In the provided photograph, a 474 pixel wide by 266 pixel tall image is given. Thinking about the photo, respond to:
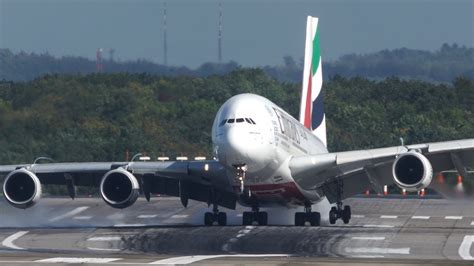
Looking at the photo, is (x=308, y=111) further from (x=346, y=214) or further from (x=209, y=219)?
(x=209, y=219)

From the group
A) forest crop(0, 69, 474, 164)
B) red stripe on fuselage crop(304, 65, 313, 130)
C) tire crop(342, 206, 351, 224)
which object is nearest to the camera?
tire crop(342, 206, 351, 224)

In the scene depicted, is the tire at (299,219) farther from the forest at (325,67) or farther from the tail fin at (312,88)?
the forest at (325,67)

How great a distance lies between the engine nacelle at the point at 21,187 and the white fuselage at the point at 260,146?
19.0 feet

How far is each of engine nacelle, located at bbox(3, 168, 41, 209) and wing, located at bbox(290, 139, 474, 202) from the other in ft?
23.8

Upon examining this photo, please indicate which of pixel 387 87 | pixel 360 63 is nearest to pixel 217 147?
pixel 387 87

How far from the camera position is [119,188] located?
3672cm

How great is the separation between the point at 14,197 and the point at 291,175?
7.83 metres

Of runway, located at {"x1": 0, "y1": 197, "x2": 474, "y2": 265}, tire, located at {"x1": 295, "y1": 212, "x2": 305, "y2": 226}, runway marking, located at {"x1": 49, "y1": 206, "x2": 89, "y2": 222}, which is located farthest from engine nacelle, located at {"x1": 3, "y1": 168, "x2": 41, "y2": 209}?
tire, located at {"x1": 295, "y1": 212, "x2": 305, "y2": 226}

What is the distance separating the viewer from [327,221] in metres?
40.4

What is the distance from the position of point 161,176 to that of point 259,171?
370 cm

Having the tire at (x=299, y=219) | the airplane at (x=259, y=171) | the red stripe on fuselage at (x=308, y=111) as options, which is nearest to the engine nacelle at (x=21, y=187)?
the airplane at (x=259, y=171)

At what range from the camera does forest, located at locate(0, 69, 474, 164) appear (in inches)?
2109

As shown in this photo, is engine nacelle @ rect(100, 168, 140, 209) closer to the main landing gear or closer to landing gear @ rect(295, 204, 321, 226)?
landing gear @ rect(295, 204, 321, 226)

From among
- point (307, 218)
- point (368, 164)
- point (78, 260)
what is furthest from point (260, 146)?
point (78, 260)
